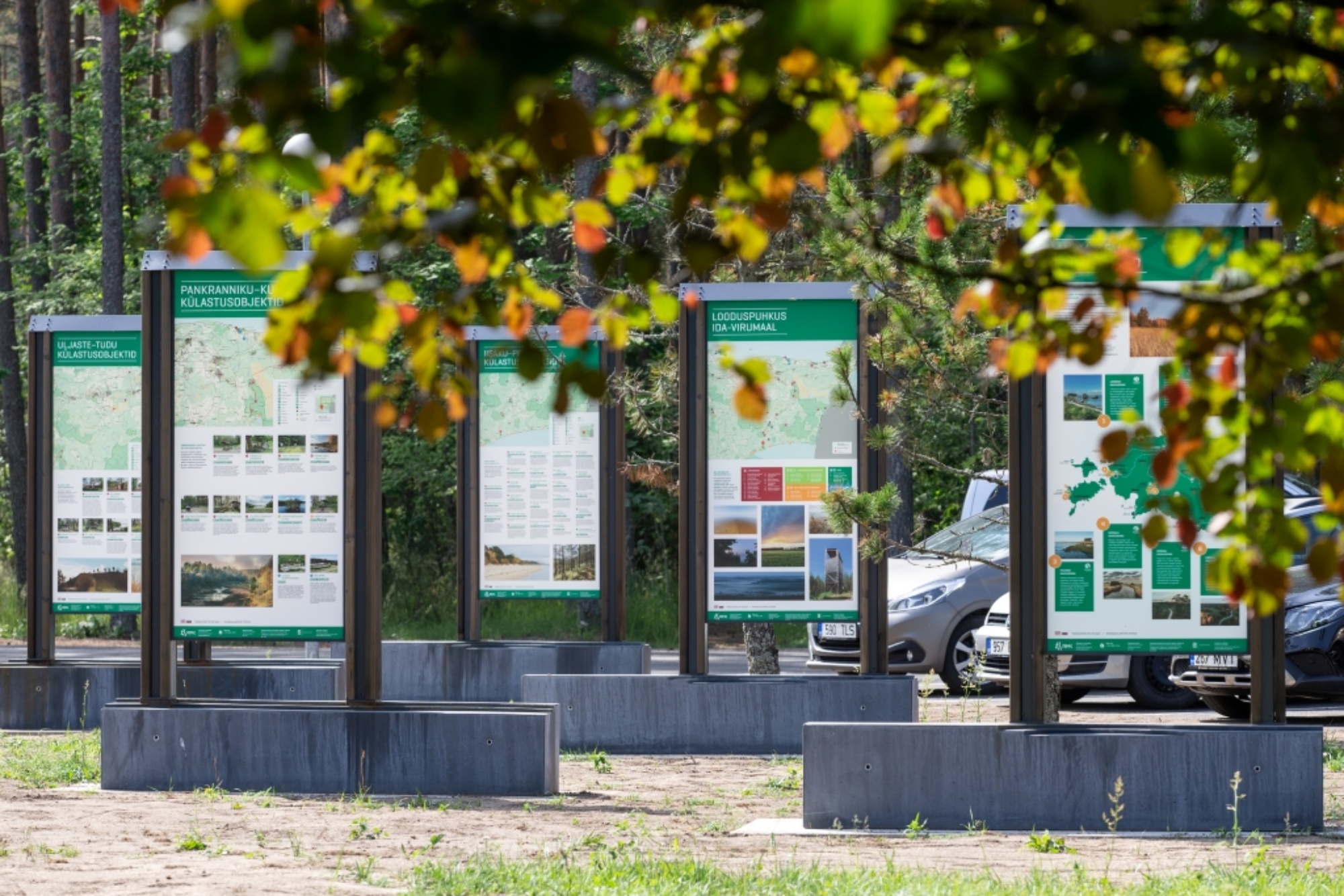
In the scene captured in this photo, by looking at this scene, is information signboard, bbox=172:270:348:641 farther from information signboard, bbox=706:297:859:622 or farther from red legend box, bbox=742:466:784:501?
red legend box, bbox=742:466:784:501

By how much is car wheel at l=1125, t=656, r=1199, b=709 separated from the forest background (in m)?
2.37

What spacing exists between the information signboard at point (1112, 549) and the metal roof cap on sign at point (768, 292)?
301 centimetres

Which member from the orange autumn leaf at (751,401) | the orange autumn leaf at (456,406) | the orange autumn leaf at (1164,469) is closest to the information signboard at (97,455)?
the orange autumn leaf at (456,406)

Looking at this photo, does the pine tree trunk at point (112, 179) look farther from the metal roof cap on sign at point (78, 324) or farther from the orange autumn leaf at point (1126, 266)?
the orange autumn leaf at point (1126, 266)

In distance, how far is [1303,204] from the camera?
232 centimetres

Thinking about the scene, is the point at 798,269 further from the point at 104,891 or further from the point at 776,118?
the point at 776,118

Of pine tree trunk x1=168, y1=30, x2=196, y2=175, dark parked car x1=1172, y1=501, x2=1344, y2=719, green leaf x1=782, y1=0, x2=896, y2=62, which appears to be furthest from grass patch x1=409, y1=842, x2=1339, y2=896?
pine tree trunk x1=168, y1=30, x2=196, y2=175

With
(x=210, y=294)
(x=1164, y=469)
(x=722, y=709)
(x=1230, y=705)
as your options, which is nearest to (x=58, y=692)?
(x=210, y=294)

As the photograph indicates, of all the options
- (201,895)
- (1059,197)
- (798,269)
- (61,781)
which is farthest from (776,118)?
(798,269)

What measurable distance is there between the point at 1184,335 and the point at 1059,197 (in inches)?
12.6

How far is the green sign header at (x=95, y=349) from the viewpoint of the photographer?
44.0 ft

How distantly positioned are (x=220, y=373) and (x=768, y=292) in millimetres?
3284

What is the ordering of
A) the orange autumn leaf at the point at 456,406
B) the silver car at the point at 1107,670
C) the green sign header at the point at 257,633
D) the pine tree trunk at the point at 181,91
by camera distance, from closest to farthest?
the orange autumn leaf at the point at 456,406, the green sign header at the point at 257,633, the silver car at the point at 1107,670, the pine tree trunk at the point at 181,91

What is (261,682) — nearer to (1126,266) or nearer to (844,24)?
(1126,266)
